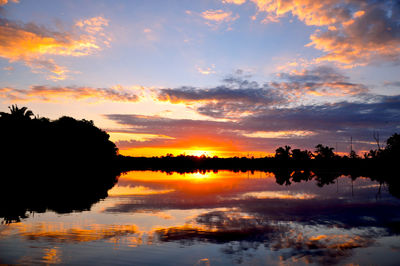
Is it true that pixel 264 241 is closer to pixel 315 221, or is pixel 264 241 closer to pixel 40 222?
pixel 315 221

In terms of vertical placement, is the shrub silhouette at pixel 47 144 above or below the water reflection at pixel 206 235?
above

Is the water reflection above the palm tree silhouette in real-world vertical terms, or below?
below

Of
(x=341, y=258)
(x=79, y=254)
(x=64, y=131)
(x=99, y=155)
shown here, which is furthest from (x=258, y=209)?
(x=99, y=155)

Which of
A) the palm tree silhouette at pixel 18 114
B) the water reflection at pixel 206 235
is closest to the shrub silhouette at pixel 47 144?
the palm tree silhouette at pixel 18 114

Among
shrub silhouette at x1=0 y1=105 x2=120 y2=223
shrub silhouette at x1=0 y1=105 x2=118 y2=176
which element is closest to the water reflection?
shrub silhouette at x1=0 y1=105 x2=120 y2=223

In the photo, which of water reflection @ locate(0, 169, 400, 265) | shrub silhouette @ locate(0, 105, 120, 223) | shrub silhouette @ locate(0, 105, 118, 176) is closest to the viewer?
water reflection @ locate(0, 169, 400, 265)

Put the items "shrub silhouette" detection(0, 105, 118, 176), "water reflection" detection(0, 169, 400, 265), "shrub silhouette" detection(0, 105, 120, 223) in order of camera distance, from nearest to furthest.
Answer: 1. "water reflection" detection(0, 169, 400, 265)
2. "shrub silhouette" detection(0, 105, 120, 223)
3. "shrub silhouette" detection(0, 105, 118, 176)

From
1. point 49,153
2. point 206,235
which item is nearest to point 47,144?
point 49,153

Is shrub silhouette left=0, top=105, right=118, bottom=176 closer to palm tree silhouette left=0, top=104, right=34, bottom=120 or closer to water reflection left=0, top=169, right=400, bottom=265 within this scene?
palm tree silhouette left=0, top=104, right=34, bottom=120

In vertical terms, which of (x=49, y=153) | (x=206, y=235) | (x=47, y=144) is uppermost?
(x=47, y=144)

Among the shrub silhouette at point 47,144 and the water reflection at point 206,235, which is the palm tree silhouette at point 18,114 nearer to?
the shrub silhouette at point 47,144

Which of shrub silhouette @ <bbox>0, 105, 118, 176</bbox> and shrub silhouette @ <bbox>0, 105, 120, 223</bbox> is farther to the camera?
shrub silhouette @ <bbox>0, 105, 118, 176</bbox>

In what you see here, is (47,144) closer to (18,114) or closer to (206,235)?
(18,114)

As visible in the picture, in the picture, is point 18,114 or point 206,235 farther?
point 18,114
